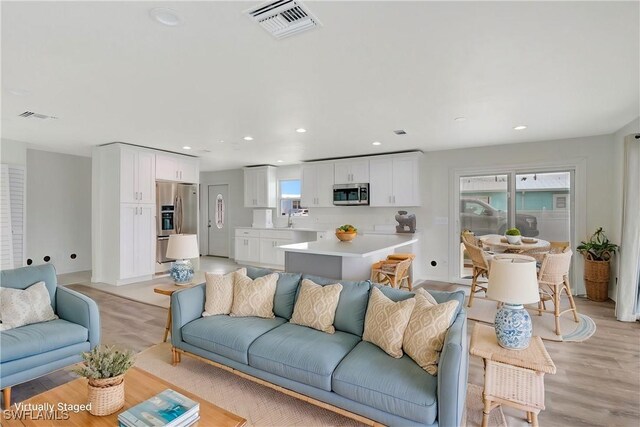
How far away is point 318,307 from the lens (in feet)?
8.32

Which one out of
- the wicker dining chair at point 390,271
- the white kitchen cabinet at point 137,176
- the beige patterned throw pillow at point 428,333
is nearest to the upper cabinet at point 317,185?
the white kitchen cabinet at point 137,176

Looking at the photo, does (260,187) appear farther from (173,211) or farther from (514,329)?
(514,329)

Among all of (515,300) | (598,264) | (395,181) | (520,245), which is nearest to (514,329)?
(515,300)

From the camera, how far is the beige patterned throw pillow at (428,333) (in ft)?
6.35

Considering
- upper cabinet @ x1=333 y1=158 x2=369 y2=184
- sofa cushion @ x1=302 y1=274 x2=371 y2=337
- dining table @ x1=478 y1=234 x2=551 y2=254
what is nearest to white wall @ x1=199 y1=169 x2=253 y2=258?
upper cabinet @ x1=333 y1=158 x2=369 y2=184

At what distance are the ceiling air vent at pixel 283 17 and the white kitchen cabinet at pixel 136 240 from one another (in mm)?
4794

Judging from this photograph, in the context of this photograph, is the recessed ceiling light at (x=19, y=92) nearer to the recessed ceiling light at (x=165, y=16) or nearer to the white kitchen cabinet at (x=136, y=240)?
the recessed ceiling light at (x=165, y=16)

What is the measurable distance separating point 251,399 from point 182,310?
0.95 m

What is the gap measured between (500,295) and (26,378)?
10.7 ft

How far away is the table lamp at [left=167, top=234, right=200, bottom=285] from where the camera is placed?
10.8 feet

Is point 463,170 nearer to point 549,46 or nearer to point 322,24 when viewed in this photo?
point 549,46

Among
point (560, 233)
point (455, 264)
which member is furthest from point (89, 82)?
point (560, 233)

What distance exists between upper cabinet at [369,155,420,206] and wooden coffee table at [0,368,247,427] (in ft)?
16.5

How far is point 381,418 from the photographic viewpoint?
1.81m
